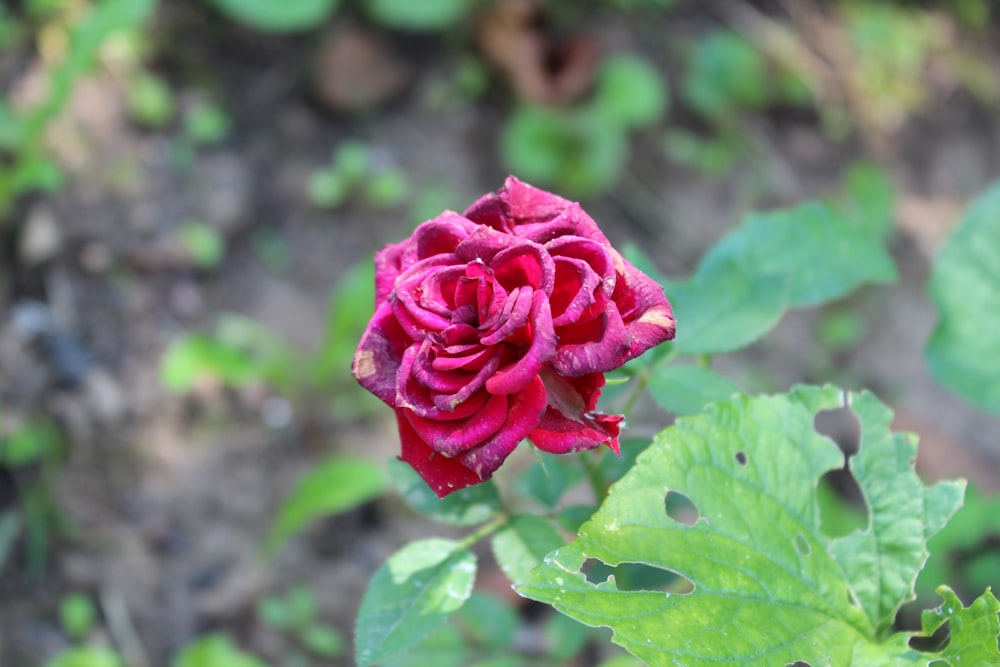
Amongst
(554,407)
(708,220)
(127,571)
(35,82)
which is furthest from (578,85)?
(554,407)

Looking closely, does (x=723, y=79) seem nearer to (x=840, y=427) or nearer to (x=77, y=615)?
(x=840, y=427)

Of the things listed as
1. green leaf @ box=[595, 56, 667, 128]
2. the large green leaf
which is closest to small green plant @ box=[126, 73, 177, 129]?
green leaf @ box=[595, 56, 667, 128]

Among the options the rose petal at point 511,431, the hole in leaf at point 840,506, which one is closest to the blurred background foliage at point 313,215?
the hole in leaf at point 840,506

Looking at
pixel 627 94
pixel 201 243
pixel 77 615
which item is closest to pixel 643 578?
pixel 77 615

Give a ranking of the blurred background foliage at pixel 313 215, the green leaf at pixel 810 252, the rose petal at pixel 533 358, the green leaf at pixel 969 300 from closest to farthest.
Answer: the rose petal at pixel 533 358
the green leaf at pixel 810 252
the green leaf at pixel 969 300
the blurred background foliage at pixel 313 215

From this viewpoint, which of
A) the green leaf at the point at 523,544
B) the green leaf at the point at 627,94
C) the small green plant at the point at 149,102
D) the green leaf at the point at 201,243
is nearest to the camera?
the green leaf at the point at 523,544

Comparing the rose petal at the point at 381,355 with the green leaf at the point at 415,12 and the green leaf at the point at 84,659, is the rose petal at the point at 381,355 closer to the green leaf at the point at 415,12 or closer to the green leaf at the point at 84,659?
the green leaf at the point at 84,659

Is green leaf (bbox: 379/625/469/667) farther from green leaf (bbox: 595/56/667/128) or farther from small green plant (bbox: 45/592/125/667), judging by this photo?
green leaf (bbox: 595/56/667/128)

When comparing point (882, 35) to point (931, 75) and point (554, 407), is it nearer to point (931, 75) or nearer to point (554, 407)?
point (931, 75)
